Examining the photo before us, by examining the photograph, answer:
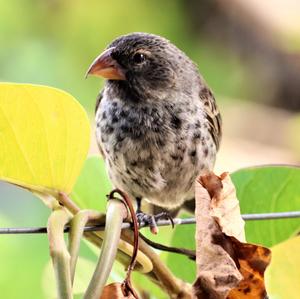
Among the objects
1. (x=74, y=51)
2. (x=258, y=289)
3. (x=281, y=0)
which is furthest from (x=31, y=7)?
(x=258, y=289)

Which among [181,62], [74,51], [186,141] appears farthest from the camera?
[74,51]

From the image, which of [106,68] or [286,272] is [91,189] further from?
[106,68]

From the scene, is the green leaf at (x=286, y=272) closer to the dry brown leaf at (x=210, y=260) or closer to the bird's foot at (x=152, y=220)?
the dry brown leaf at (x=210, y=260)

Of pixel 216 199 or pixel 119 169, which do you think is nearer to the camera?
pixel 216 199

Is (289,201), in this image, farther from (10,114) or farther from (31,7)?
(31,7)

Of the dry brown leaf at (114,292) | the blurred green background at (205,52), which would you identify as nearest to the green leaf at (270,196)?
the dry brown leaf at (114,292)

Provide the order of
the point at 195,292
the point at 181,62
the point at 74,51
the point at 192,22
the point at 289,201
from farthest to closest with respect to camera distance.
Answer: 1. the point at 192,22
2. the point at 74,51
3. the point at 181,62
4. the point at 289,201
5. the point at 195,292
